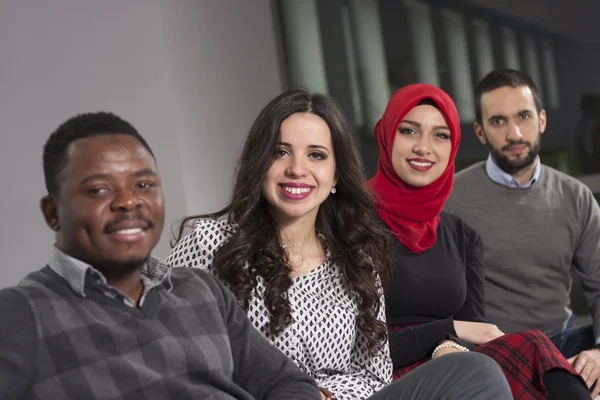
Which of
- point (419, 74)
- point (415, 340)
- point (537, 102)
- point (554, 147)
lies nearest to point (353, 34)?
point (419, 74)

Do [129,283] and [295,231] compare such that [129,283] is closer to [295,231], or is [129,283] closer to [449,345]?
[295,231]

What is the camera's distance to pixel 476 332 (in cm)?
233

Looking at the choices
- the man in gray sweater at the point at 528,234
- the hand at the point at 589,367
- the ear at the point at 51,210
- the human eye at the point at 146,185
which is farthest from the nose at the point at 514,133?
the ear at the point at 51,210

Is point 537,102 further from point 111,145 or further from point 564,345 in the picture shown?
point 111,145

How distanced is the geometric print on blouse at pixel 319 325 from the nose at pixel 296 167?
0.18 metres

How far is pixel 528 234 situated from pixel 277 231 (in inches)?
43.4

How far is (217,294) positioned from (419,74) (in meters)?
2.93

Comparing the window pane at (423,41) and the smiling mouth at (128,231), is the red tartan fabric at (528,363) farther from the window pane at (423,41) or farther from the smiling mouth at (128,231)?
the window pane at (423,41)

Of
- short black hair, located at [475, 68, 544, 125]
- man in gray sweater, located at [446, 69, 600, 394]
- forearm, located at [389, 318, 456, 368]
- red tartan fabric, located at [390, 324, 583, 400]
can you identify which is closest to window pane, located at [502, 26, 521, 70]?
short black hair, located at [475, 68, 544, 125]

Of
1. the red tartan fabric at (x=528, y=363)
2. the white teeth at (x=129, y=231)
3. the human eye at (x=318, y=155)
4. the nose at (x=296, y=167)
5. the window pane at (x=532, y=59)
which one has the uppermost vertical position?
the window pane at (x=532, y=59)

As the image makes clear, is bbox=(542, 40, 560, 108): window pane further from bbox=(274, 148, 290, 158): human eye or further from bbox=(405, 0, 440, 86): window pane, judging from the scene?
bbox=(274, 148, 290, 158): human eye

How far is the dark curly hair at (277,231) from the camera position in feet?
6.14

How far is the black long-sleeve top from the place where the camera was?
220cm

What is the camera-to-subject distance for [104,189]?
1338 millimetres
